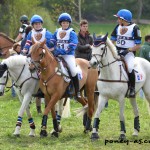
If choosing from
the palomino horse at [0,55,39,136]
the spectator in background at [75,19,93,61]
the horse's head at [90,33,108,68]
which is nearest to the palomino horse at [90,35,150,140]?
the horse's head at [90,33,108,68]

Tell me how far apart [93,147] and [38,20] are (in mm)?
2926

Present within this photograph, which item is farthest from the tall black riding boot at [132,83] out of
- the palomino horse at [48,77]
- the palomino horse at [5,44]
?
the palomino horse at [5,44]

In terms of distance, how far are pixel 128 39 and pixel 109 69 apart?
2.74ft

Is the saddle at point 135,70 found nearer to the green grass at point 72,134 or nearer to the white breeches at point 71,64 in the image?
the white breeches at point 71,64

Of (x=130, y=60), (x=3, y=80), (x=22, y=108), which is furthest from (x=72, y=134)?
(x=130, y=60)

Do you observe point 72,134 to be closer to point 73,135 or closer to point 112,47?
point 73,135

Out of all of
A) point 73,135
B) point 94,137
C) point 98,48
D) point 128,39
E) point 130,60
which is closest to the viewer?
point 98,48

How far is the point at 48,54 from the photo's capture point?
403 inches

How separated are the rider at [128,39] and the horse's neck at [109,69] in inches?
13.9

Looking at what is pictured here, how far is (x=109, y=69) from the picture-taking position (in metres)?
→ 10.0

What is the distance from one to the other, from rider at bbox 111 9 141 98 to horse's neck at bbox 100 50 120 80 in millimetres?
353

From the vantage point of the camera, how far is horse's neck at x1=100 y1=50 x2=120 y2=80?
9945 millimetres

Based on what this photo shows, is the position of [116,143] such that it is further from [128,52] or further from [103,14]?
[103,14]

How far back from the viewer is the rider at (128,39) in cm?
1028
